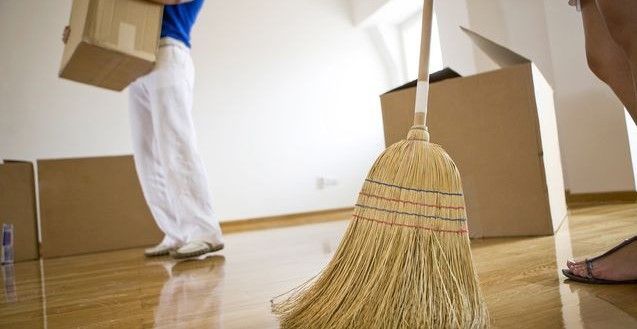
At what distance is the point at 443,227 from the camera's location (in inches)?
24.5

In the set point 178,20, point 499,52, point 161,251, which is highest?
point 178,20

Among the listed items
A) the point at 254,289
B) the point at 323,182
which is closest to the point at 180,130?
the point at 254,289

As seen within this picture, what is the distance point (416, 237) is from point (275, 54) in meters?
3.04

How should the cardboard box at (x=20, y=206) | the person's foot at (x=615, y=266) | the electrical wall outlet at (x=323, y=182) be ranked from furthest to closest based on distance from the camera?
the electrical wall outlet at (x=323, y=182) → the cardboard box at (x=20, y=206) → the person's foot at (x=615, y=266)

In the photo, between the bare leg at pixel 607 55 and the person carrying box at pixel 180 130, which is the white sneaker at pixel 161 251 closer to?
the person carrying box at pixel 180 130

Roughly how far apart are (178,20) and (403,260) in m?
1.21

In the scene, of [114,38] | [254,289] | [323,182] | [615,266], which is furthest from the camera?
[323,182]

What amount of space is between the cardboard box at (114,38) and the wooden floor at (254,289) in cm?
64

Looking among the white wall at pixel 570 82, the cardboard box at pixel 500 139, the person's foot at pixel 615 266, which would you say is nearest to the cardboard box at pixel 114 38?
the cardboard box at pixel 500 139

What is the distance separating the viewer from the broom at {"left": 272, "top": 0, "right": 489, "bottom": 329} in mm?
553

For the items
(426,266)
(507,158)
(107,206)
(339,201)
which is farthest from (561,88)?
(107,206)

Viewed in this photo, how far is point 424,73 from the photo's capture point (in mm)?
741

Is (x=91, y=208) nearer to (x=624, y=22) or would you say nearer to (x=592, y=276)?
(x=592, y=276)

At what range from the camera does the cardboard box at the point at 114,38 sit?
4.09 feet
